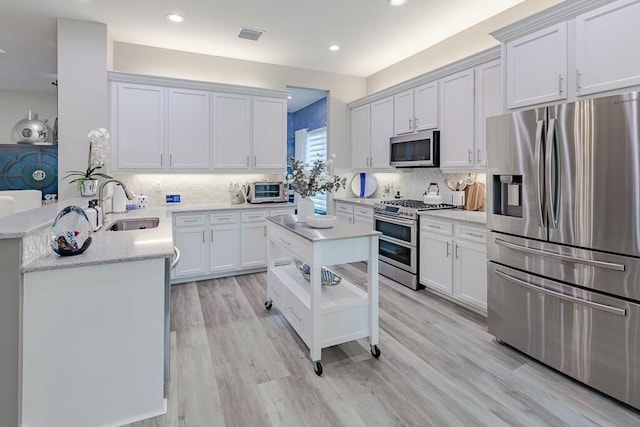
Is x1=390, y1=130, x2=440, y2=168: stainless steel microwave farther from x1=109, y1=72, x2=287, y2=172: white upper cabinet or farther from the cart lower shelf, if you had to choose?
the cart lower shelf

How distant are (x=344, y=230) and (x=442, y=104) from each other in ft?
7.30

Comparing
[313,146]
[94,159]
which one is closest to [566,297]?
[94,159]

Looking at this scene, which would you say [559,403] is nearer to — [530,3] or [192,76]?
[530,3]

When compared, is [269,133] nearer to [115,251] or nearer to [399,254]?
[399,254]

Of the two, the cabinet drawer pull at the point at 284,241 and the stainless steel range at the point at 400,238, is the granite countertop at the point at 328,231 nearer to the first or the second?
the cabinet drawer pull at the point at 284,241

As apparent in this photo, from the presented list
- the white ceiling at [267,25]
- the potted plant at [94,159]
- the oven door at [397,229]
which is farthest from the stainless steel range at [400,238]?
the potted plant at [94,159]

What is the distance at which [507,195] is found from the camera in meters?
2.60

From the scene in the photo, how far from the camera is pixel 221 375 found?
2312 millimetres

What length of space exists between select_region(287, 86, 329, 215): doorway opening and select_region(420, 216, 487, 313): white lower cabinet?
9.04ft

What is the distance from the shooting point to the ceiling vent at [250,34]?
3.94 metres

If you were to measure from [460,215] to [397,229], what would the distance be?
854 mm

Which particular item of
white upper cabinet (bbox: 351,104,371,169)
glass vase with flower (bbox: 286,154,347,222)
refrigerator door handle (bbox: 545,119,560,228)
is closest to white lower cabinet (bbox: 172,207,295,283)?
white upper cabinet (bbox: 351,104,371,169)

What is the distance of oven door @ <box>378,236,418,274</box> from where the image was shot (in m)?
3.93

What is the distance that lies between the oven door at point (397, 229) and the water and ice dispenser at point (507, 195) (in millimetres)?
1257
